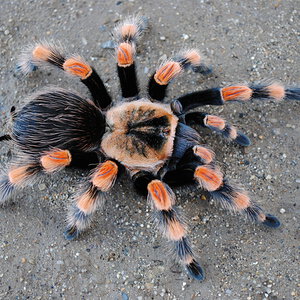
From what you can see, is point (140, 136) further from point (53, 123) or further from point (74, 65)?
point (74, 65)

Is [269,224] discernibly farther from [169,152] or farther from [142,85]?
[142,85]

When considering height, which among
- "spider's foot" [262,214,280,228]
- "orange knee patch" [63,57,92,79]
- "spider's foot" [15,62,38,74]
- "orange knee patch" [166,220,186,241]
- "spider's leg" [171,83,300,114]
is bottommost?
"spider's foot" [262,214,280,228]

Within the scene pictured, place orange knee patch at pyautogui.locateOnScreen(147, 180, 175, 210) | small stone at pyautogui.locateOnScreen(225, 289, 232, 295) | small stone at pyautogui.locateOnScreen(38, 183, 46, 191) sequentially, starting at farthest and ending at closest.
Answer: small stone at pyautogui.locateOnScreen(38, 183, 46, 191) < small stone at pyautogui.locateOnScreen(225, 289, 232, 295) < orange knee patch at pyautogui.locateOnScreen(147, 180, 175, 210)

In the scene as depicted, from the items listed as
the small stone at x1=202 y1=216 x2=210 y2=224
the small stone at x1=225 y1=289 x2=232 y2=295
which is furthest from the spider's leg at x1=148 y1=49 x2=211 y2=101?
the small stone at x1=225 y1=289 x2=232 y2=295

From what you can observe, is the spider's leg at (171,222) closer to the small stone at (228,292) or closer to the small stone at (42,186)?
the small stone at (228,292)

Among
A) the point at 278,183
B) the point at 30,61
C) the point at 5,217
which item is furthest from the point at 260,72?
the point at 5,217

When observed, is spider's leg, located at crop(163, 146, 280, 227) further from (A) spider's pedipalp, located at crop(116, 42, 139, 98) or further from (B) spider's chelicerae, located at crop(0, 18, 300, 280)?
(A) spider's pedipalp, located at crop(116, 42, 139, 98)

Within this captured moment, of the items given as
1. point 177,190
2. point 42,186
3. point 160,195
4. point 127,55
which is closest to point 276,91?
point 177,190
